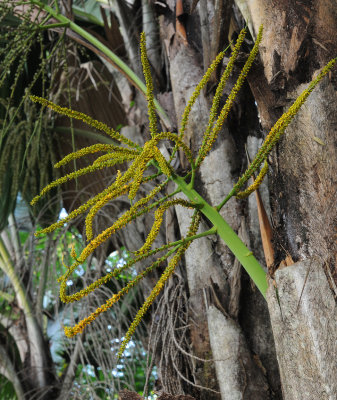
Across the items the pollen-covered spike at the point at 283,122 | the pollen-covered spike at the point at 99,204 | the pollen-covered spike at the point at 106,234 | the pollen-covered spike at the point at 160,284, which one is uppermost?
the pollen-covered spike at the point at 283,122

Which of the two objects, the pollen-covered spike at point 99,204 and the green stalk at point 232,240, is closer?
the pollen-covered spike at point 99,204

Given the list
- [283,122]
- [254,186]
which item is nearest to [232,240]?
[254,186]

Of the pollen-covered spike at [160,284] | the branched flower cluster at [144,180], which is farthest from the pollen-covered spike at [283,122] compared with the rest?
the pollen-covered spike at [160,284]

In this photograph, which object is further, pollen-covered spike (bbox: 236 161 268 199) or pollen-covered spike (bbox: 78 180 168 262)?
pollen-covered spike (bbox: 236 161 268 199)

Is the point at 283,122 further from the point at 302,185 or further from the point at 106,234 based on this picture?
the point at 106,234

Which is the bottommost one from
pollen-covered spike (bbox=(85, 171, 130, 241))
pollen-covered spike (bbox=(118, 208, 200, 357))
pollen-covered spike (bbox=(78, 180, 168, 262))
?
pollen-covered spike (bbox=(118, 208, 200, 357))

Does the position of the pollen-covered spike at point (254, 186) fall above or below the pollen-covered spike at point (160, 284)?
above

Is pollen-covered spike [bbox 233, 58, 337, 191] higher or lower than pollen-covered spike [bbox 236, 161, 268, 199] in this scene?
higher

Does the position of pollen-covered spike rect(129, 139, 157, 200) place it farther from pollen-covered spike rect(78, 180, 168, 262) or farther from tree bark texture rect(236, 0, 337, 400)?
tree bark texture rect(236, 0, 337, 400)

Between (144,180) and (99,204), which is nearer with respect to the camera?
(99,204)

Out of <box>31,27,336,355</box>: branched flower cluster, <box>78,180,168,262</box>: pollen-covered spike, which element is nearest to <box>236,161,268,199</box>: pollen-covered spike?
<box>31,27,336,355</box>: branched flower cluster

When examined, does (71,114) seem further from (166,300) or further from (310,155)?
(166,300)

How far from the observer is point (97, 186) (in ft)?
7.30

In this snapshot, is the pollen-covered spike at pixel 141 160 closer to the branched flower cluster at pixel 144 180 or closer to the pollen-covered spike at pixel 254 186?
the branched flower cluster at pixel 144 180
